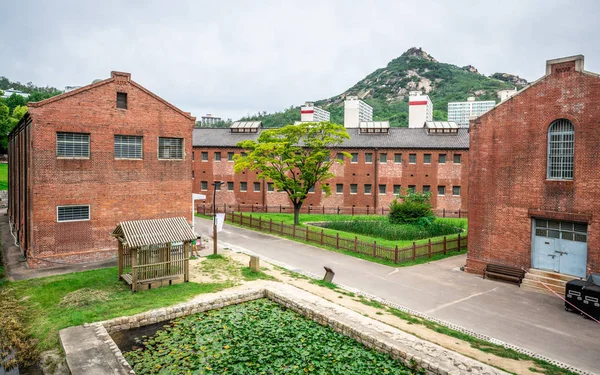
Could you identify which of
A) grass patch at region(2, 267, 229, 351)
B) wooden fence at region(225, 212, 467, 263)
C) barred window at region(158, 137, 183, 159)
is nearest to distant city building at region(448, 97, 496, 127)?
wooden fence at region(225, 212, 467, 263)

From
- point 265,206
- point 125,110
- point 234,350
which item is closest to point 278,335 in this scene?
point 234,350

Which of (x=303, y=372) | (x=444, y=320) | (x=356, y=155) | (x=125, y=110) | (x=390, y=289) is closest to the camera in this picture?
(x=303, y=372)

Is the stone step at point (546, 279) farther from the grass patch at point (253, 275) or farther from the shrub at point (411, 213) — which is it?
the shrub at point (411, 213)

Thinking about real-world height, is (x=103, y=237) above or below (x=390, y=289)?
above

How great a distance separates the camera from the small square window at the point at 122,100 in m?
19.6

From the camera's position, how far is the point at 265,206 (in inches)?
1630

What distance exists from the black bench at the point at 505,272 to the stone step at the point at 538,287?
0.23 metres

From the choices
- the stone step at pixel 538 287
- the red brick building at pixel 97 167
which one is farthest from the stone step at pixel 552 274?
the red brick building at pixel 97 167

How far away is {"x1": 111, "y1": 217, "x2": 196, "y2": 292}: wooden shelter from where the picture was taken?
14211mm

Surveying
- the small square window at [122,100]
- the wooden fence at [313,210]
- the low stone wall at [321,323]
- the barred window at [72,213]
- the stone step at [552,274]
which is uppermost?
the small square window at [122,100]

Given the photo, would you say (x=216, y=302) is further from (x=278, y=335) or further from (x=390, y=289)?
(x=390, y=289)

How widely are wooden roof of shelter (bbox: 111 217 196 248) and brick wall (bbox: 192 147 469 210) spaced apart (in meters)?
26.3

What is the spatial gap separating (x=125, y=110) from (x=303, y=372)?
16.4 meters

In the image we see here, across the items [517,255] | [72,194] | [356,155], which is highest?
[356,155]
